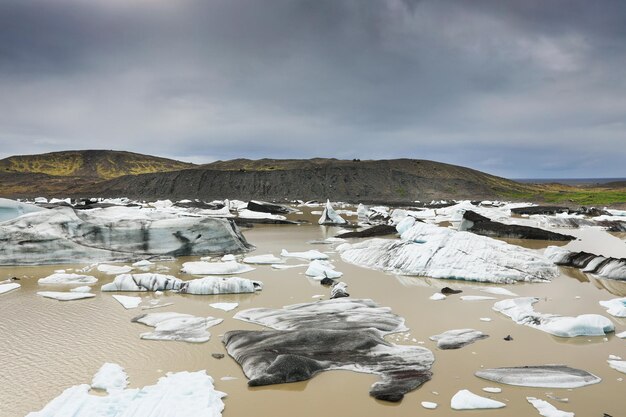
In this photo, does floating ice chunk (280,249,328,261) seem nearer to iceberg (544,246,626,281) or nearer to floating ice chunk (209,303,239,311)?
floating ice chunk (209,303,239,311)

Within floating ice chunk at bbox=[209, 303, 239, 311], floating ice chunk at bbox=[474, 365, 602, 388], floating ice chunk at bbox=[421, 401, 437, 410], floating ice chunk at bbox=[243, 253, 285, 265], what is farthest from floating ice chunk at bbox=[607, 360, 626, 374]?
→ floating ice chunk at bbox=[243, 253, 285, 265]

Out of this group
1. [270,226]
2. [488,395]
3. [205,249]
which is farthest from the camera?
[270,226]

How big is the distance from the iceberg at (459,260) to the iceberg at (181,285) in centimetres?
471

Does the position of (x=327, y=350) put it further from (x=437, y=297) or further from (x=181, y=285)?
(x=181, y=285)

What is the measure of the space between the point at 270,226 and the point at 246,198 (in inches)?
1549

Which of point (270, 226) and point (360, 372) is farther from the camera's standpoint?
point (270, 226)

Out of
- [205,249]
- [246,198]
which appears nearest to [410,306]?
[205,249]

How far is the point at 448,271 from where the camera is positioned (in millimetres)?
11391

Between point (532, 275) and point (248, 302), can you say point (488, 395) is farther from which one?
point (532, 275)

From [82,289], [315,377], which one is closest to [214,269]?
[82,289]

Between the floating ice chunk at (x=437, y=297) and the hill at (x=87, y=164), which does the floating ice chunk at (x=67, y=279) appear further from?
the hill at (x=87, y=164)

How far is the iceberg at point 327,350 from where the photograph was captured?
5.04 meters

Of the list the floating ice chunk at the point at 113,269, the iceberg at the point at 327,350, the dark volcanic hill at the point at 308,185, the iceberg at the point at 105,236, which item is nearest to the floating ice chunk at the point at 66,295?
the floating ice chunk at the point at 113,269

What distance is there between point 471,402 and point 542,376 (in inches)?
48.5
